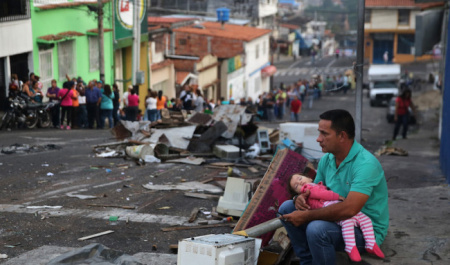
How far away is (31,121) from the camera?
2050cm

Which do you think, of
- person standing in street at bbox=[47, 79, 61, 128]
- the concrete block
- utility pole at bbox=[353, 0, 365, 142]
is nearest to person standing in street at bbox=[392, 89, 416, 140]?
the concrete block

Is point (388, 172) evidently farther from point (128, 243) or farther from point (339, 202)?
point (339, 202)

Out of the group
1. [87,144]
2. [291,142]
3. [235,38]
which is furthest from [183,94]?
[235,38]

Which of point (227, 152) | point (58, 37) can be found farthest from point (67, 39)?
point (227, 152)

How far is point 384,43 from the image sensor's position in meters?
79.3

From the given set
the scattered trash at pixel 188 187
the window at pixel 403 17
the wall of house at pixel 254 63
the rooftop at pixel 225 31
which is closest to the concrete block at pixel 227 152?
the scattered trash at pixel 188 187

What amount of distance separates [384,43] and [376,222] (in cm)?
7640

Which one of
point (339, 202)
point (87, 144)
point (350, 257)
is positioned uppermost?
point (339, 202)

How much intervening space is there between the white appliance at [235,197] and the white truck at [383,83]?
3940cm

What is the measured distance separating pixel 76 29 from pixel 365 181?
27.8m

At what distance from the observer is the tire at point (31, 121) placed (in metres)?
20.3

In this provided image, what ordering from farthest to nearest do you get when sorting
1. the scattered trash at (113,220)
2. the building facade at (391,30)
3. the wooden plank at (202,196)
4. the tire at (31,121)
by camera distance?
the building facade at (391,30), the tire at (31,121), the wooden plank at (202,196), the scattered trash at (113,220)

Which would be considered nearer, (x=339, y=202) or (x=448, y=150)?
(x=339, y=202)

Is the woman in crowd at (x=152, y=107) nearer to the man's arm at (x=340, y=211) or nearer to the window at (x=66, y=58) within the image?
the window at (x=66, y=58)
